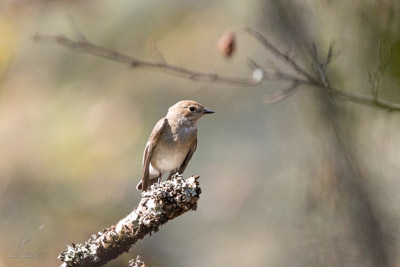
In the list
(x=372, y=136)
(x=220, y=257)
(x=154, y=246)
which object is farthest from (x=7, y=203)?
(x=220, y=257)

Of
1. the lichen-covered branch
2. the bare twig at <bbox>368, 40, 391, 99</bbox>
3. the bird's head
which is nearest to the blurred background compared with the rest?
the bare twig at <bbox>368, 40, 391, 99</bbox>

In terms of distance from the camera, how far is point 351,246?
5.20 meters

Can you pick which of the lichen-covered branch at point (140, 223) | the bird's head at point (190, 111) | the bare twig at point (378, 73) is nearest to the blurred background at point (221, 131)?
the bare twig at point (378, 73)

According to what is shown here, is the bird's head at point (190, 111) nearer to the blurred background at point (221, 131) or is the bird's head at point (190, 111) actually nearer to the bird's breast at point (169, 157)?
the bird's breast at point (169, 157)

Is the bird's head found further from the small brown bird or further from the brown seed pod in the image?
the brown seed pod

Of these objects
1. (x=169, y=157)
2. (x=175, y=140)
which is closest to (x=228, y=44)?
(x=175, y=140)

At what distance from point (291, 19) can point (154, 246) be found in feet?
10.9

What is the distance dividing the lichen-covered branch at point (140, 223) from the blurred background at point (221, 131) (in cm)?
203

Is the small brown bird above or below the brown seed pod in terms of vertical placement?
below

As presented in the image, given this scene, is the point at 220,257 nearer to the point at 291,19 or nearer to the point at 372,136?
the point at 372,136

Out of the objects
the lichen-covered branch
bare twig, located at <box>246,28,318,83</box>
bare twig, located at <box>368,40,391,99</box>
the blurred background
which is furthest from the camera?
the blurred background

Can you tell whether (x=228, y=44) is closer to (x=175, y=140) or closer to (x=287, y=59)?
(x=287, y=59)

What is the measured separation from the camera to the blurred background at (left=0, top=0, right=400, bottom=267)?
538 centimetres

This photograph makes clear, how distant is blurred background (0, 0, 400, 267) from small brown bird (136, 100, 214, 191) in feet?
2.63
